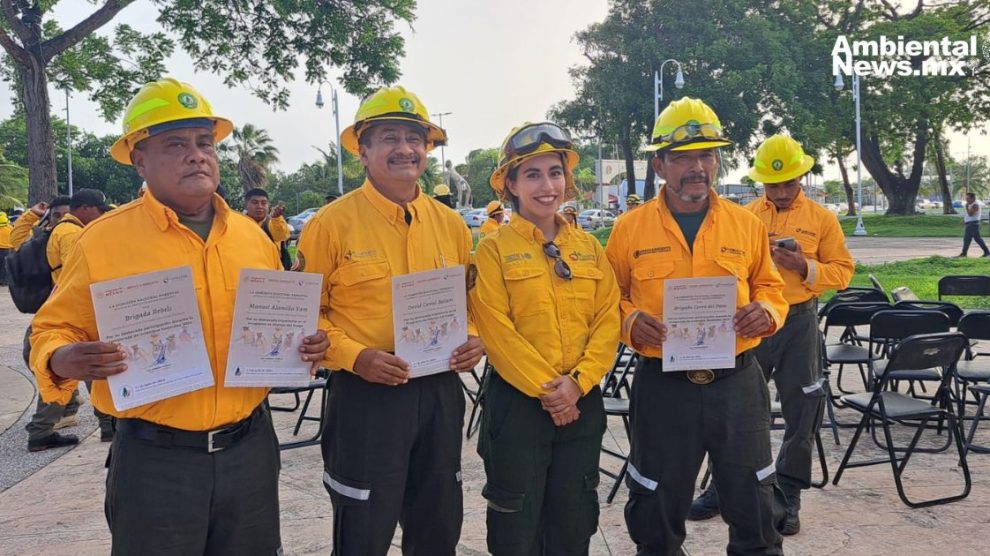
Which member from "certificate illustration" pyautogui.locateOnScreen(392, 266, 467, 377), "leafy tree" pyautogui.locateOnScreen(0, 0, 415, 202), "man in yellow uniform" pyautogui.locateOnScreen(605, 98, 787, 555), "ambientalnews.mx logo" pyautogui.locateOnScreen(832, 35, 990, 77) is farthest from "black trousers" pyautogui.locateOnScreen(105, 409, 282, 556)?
"ambientalnews.mx logo" pyautogui.locateOnScreen(832, 35, 990, 77)

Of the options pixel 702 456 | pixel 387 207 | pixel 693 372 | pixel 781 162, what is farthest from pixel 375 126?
pixel 781 162

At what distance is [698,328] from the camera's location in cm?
284

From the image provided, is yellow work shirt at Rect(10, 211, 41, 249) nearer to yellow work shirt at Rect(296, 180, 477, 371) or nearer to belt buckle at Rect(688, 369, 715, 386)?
yellow work shirt at Rect(296, 180, 477, 371)

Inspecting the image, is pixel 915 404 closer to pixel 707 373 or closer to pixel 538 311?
pixel 707 373

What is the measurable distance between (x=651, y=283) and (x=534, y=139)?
31.8 inches

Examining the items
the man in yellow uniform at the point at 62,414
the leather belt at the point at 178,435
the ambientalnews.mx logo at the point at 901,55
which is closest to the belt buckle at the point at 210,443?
the leather belt at the point at 178,435

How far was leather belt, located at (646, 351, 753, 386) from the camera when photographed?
114 inches

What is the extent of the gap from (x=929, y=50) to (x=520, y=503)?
115ft

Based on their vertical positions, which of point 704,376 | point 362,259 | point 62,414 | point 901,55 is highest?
point 901,55

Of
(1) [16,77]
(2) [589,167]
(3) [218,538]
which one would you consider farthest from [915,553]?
(2) [589,167]

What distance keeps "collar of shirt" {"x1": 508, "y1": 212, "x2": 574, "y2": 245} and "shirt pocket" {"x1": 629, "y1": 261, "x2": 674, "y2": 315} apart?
14.6 inches

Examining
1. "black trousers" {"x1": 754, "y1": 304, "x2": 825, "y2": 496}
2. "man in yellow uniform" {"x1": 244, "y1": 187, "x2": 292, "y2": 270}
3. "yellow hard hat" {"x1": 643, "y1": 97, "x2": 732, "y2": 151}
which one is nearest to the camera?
"yellow hard hat" {"x1": 643, "y1": 97, "x2": 732, "y2": 151}

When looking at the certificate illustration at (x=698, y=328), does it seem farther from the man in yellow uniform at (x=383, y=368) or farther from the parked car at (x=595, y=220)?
the parked car at (x=595, y=220)

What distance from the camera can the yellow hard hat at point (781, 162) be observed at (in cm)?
409
